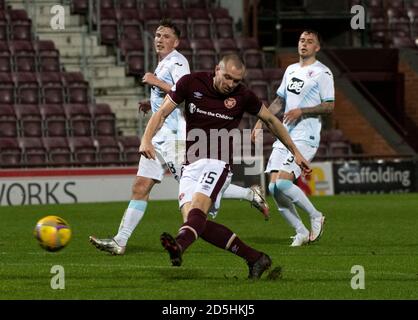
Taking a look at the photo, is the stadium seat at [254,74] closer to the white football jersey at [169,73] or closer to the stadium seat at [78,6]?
the stadium seat at [78,6]

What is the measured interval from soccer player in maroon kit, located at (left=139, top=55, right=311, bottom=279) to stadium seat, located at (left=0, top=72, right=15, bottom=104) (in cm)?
1790

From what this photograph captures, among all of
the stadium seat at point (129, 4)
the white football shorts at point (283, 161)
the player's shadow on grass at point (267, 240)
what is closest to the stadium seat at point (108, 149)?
the stadium seat at point (129, 4)

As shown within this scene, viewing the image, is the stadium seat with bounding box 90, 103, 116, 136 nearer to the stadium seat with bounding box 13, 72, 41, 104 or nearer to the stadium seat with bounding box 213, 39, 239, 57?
the stadium seat with bounding box 13, 72, 41, 104

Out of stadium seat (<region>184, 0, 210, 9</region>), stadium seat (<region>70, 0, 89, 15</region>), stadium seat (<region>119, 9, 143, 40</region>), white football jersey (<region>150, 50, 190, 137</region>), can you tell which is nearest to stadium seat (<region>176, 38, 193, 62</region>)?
stadium seat (<region>119, 9, 143, 40</region>)

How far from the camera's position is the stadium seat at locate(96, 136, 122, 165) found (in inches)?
1104

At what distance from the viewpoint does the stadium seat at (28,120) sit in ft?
91.6

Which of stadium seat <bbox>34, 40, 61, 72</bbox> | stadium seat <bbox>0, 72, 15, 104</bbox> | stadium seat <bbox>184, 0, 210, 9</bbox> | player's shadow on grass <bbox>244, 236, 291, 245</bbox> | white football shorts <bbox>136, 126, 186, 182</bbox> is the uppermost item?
stadium seat <bbox>184, 0, 210, 9</bbox>

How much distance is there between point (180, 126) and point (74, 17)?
18.0 meters

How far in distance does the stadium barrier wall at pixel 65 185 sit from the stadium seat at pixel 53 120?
2954mm

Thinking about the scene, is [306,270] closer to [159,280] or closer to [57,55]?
[159,280]

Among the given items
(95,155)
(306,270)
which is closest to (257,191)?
(306,270)

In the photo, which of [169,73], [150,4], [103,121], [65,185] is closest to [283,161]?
[169,73]

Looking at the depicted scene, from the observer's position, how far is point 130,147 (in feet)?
93.7

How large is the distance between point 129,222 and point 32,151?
1452cm
